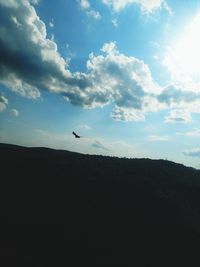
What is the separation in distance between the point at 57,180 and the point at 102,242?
11120 millimetres

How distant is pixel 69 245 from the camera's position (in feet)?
67.1

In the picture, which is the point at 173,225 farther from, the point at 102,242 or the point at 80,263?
the point at 80,263

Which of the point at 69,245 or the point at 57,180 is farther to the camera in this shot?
the point at 57,180

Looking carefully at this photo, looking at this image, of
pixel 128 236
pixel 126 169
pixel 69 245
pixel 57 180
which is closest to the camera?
pixel 69 245

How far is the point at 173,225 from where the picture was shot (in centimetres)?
2658

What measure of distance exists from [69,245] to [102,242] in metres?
2.65

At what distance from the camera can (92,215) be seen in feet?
82.1

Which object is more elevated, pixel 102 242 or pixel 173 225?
pixel 173 225

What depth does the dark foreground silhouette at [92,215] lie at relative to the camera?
65.4 ft

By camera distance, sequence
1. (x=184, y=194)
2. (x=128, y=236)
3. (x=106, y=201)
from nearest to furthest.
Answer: (x=128, y=236) < (x=106, y=201) < (x=184, y=194)

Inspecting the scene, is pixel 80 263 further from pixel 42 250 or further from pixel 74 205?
pixel 74 205

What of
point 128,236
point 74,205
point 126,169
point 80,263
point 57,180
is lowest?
point 80,263

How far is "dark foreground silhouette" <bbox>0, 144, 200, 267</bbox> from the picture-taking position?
1992cm

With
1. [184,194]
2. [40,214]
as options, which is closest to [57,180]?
[40,214]
